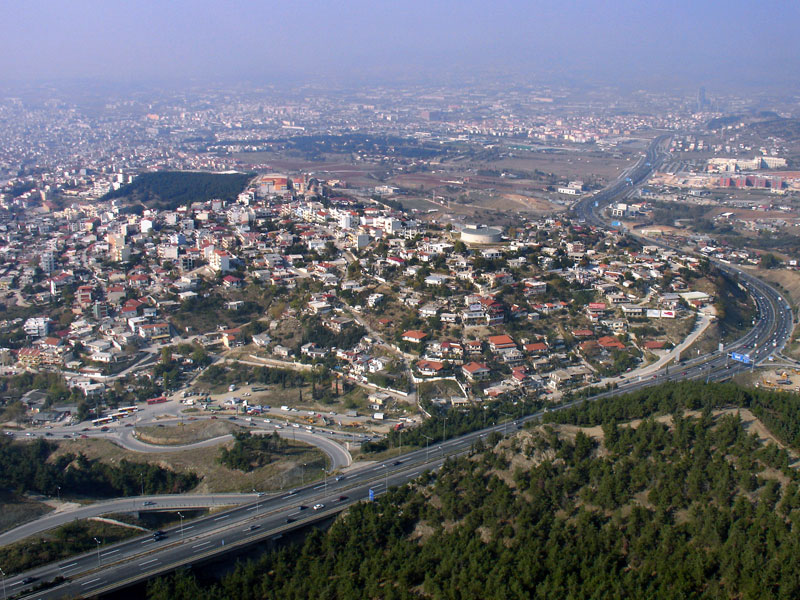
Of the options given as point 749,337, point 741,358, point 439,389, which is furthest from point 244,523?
point 749,337

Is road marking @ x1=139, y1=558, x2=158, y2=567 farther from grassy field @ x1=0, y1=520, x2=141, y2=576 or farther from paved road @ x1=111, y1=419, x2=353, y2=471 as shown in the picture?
paved road @ x1=111, y1=419, x2=353, y2=471

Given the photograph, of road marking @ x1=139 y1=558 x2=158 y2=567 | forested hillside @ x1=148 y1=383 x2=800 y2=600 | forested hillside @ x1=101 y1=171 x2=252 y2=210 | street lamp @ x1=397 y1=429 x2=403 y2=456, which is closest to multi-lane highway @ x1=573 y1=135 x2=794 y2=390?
forested hillside @ x1=148 y1=383 x2=800 y2=600

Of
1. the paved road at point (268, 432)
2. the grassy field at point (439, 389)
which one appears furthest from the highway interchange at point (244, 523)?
the grassy field at point (439, 389)

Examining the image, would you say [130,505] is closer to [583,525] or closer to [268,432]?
[268,432]

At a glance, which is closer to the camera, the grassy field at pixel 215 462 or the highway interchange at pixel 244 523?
the highway interchange at pixel 244 523

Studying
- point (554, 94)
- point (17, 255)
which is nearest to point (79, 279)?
point (17, 255)

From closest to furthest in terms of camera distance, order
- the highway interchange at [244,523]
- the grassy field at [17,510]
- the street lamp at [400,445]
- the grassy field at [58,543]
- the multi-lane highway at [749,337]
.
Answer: the highway interchange at [244,523]
the grassy field at [58,543]
the grassy field at [17,510]
the street lamp at [400,445]
the multi-lane highway at [749,337]

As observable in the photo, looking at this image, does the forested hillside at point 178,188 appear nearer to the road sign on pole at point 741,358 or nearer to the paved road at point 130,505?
the paved road at point 130,505
